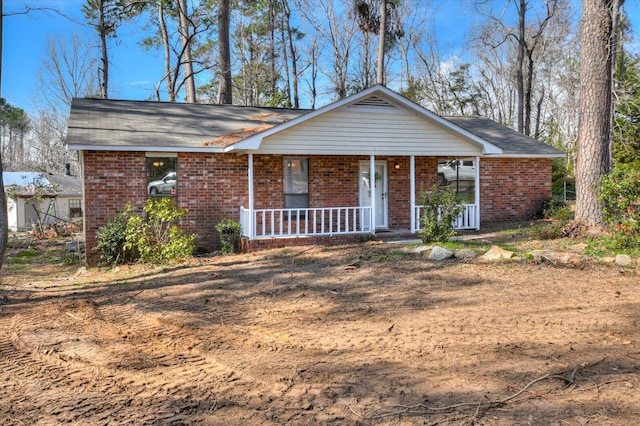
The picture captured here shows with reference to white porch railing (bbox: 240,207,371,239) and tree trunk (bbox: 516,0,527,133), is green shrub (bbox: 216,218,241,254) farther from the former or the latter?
tree trunk (bbox: 516,0,527,133)

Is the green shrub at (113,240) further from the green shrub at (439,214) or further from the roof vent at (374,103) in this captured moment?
the green shrub at (439,214)

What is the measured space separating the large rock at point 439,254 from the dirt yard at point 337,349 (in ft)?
2.19

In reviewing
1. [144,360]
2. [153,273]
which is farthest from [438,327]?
[153,273]

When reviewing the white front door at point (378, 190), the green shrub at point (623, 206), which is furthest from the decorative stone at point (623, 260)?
the white front door at point (378, 190)

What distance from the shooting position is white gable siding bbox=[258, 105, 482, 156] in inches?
477

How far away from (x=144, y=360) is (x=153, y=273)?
523cm

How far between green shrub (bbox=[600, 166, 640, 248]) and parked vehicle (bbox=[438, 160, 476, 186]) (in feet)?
21.0

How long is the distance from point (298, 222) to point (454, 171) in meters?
6.39

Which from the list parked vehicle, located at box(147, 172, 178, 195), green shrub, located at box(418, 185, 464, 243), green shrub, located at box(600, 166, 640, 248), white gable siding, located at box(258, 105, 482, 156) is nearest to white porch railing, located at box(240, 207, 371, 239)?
white gable siding, located at box(258, 105, 482, 156)

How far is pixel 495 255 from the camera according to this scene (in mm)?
8664

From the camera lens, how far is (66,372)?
14.3 feet

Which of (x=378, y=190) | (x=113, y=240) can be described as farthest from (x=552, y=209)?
(x=113, y=240)

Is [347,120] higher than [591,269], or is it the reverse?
[347,120]

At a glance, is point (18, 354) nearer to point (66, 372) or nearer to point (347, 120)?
point (66, 372)
